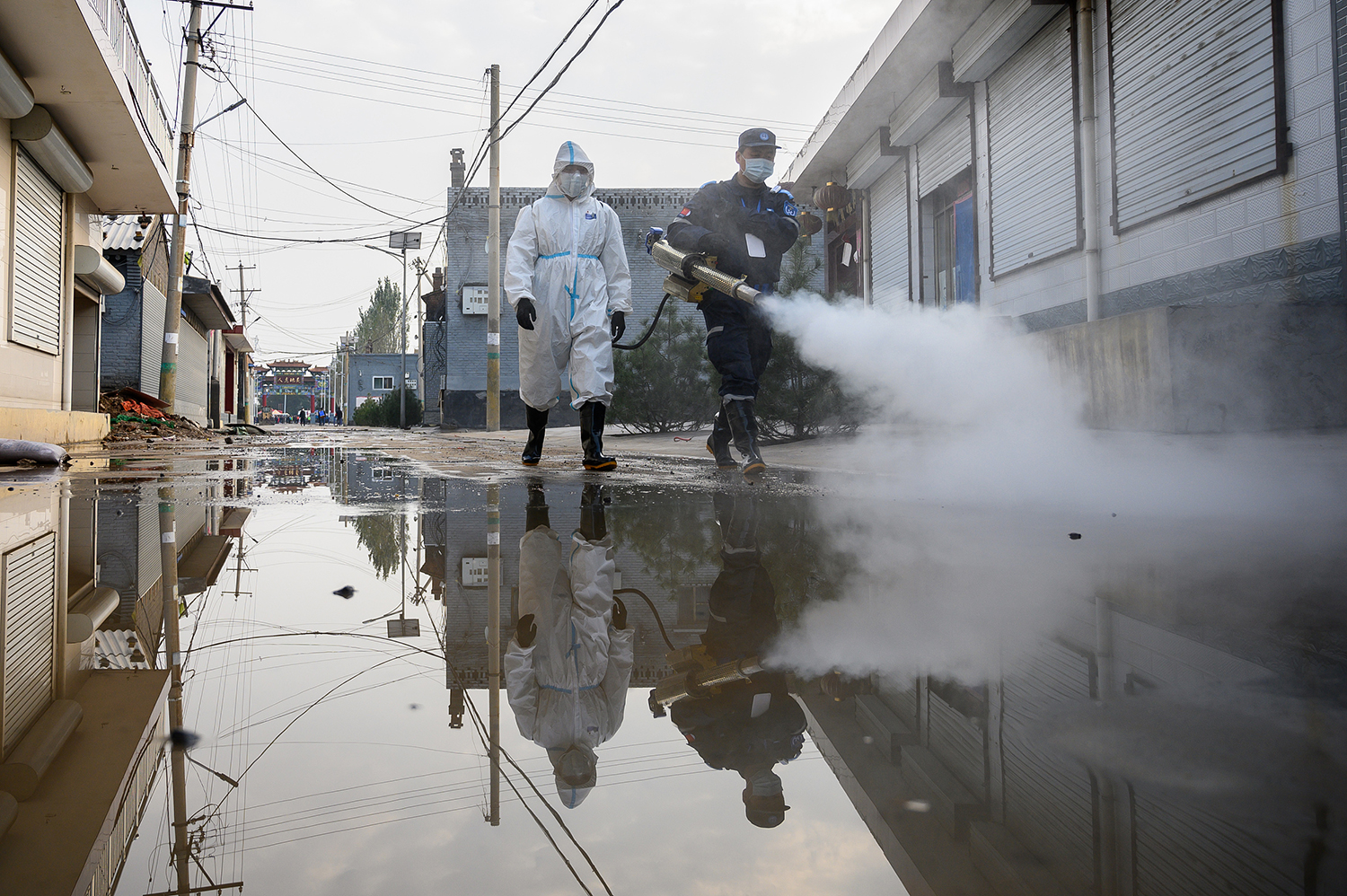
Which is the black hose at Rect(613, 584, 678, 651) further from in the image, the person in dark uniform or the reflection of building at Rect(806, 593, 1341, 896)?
the person in dark uniform

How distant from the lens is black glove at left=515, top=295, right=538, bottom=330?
5496mm

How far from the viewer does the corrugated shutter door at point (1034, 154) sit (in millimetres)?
7617

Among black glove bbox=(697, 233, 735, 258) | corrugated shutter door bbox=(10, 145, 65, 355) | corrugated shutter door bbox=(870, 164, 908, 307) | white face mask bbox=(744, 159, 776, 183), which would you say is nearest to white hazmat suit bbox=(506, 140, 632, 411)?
black glove bbox=(697, 233, 735, 258)

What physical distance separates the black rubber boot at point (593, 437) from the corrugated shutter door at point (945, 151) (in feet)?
20.4

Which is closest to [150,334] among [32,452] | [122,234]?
[122,234]

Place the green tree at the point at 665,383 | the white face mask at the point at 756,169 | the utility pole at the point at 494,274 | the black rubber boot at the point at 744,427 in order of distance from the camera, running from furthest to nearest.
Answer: the utility pole at the point at 494,274
the green tree at the point at 665,383
the white face mask at the point at 756,169
the black rubber boot at the point at 744,427

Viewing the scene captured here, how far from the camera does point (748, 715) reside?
41.0 inches

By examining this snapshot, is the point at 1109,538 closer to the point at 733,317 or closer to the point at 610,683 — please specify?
the point at 610,683

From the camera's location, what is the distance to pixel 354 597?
1.76m

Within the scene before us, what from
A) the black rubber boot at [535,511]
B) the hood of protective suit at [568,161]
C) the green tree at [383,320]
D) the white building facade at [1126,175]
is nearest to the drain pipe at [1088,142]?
the white building facade at [1126,175]

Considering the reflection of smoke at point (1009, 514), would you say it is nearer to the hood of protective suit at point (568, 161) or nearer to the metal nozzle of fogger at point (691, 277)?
the metal nozzle of fogger at point (691, 277)

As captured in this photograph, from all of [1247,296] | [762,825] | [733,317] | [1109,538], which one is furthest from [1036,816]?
[1247,296]

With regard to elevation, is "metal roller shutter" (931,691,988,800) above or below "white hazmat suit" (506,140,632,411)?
below

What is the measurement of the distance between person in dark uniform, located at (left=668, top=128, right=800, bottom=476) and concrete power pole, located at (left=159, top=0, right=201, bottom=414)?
12.7 meters
